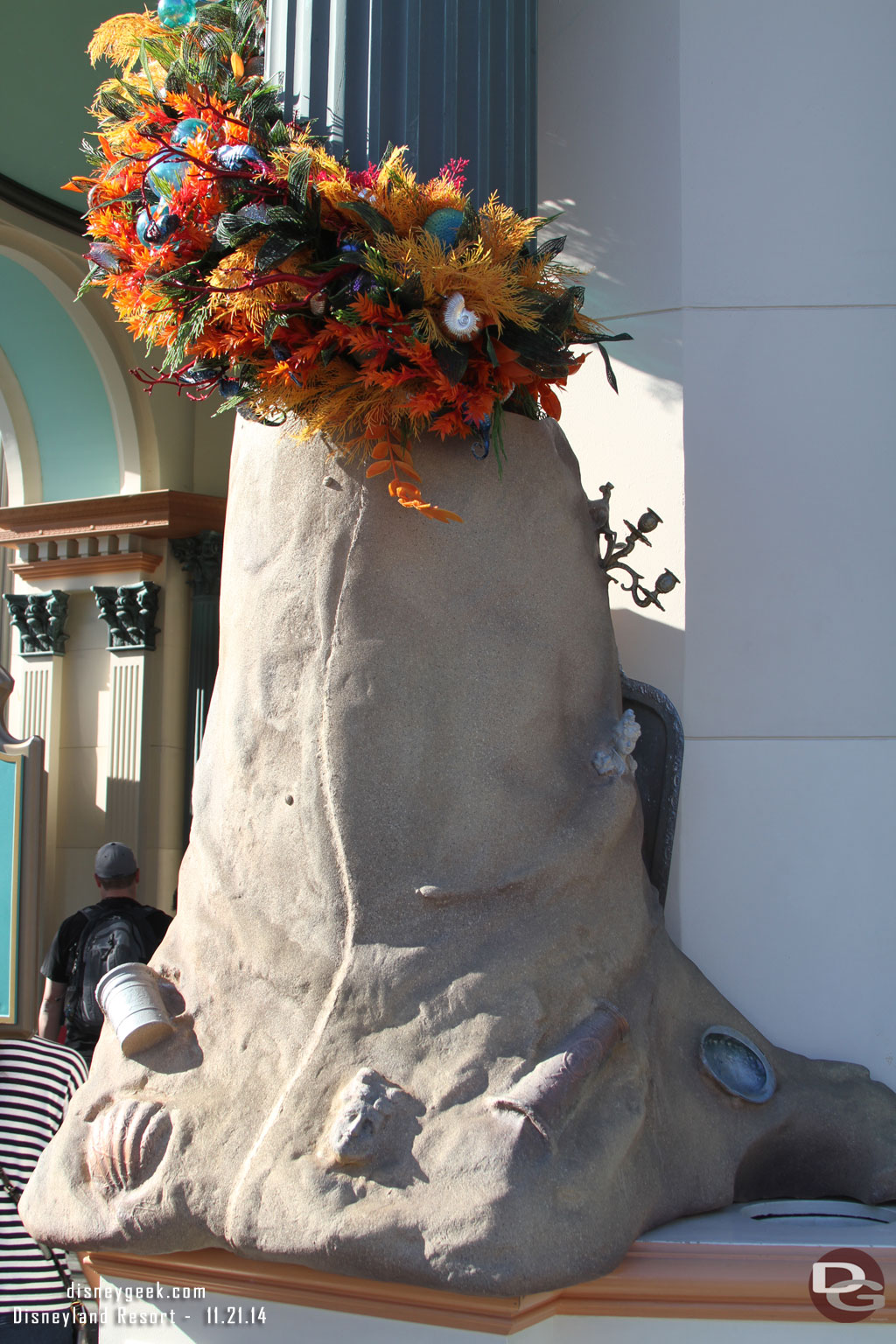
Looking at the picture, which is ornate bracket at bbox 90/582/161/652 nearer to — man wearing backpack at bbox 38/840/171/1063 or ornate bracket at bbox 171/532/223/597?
ornate bracket at bbox 171/532/223/597

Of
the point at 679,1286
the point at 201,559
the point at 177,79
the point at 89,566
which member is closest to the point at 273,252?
the point at 177,79

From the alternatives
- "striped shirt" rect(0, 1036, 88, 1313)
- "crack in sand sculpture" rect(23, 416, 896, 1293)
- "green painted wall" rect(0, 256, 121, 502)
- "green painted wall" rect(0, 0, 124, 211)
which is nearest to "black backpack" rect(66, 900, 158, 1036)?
"striped shirt" rect(0, 1036, 88, 1313)

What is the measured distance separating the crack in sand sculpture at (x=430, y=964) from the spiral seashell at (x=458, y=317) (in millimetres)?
304

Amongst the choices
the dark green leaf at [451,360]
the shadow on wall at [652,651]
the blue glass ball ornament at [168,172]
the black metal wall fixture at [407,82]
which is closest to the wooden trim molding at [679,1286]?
the shadow on wall at [652,651]

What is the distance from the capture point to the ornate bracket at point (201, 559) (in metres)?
6.59

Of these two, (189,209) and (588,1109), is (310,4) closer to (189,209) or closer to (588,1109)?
(189,209)

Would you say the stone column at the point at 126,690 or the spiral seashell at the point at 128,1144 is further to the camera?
the stone column at the point at 126,690

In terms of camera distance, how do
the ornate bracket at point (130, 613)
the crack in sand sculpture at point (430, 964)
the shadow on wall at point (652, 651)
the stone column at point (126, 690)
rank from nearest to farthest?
the crack in sand sculpture at point (430, 964), the shadow on wall at point (652, 651), the stone column at point (126, 690), the ornate bracket at point (130, 613)

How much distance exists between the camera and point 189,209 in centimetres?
221

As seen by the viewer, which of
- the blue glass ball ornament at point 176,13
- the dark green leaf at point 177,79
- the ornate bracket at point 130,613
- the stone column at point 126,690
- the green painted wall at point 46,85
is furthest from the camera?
the ornate bracket at point 130,613

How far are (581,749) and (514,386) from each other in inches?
29.8

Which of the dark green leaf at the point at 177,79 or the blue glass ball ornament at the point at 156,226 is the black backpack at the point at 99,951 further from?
the dark green leaf at the point at 177,79

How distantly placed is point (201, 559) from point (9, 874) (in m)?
3.48

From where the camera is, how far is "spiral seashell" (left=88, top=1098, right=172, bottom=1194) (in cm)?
213
